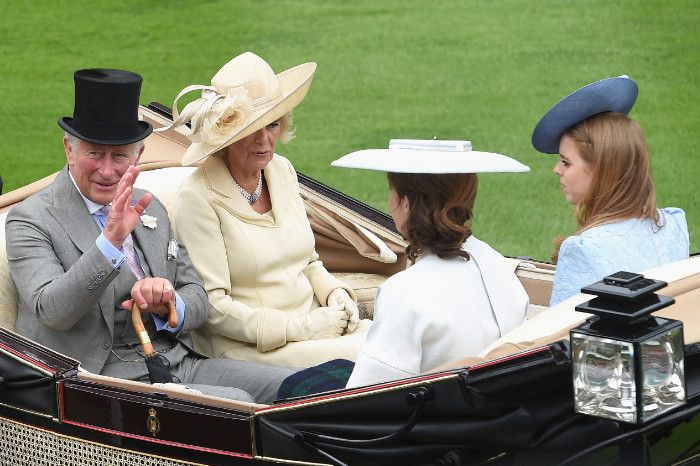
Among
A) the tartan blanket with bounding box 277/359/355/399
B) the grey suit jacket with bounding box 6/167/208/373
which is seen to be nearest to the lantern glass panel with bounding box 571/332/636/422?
Answer: the tartan blanket with bounding box 277/359/355/399

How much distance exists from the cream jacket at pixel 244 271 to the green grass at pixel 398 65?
14.5 ft

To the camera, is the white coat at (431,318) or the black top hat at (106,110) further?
the black top hat at (106,110)

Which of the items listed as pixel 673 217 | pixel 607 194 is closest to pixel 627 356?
pixel 607 194

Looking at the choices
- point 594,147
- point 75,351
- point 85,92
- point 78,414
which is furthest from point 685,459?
point 85,92

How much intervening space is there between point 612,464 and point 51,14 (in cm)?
1139

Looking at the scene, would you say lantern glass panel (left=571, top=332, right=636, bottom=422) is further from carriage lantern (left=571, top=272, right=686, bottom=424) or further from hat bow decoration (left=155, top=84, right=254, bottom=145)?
hat bow decoration (left=155, top=84, right=254, bottom=145)

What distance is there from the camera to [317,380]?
147 inches

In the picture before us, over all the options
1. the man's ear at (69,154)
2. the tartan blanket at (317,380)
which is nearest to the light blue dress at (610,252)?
the tartan blanket at (317,380)

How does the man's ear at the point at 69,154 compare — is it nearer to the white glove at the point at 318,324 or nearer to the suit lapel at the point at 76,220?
the suit lapel at the point at 76,220

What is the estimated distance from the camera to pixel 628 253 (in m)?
3.45

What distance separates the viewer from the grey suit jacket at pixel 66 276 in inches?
143

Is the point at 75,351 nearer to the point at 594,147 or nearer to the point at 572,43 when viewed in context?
the point at 594,147

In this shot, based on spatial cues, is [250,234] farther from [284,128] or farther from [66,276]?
[66,276]

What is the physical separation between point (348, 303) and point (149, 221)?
701 mm
